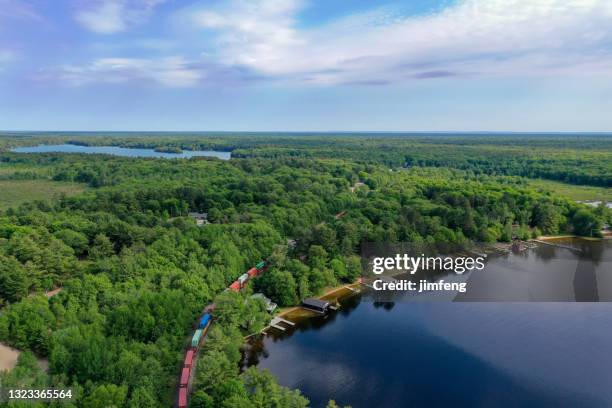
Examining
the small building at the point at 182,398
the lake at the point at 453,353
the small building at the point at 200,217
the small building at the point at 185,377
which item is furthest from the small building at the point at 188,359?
the small building at the point at 200,217

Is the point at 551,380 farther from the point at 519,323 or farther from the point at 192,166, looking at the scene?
the point at 192,166

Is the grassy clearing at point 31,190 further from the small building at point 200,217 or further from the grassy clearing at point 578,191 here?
the grassy clearing at point 578,191

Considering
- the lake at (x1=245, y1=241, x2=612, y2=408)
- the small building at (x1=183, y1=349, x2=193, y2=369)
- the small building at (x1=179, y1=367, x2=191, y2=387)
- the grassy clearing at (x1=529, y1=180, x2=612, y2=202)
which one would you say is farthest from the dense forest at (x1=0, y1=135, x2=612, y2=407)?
the grassy clearing at (x1=529, y1=180, x2=612, y2=202)

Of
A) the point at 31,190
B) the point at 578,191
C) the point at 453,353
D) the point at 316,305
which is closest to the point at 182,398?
the point at 316,305

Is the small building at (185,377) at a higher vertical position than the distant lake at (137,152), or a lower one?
lower

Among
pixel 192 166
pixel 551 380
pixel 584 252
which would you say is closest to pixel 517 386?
pixel 551 380
